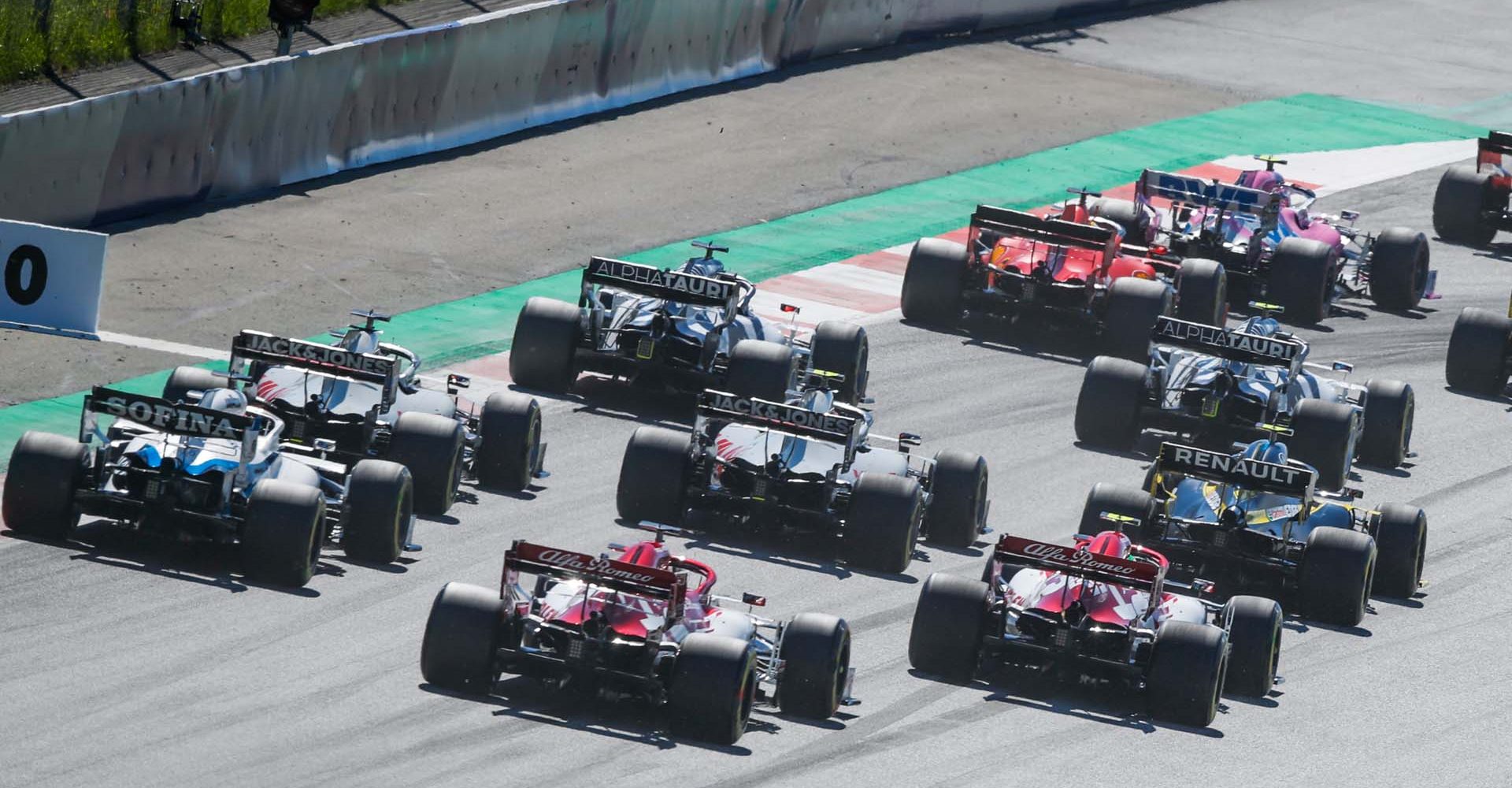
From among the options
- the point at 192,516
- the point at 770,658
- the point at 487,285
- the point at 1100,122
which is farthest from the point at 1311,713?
the point at 1100,122

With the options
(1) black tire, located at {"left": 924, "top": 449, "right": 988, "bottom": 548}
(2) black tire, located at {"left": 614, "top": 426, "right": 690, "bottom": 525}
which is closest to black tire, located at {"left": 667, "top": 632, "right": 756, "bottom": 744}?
(2) black tire, located at {"left": 614, "top": 426, "right": 690, "bottom": 525}

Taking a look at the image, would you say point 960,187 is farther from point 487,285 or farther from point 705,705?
point 705,705

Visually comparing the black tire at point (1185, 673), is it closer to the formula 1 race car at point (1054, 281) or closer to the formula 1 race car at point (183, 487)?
the formula 1 race car at point (183, 487)

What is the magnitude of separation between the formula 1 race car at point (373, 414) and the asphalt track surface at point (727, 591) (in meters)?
0.46

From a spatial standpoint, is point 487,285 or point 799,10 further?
point 799,10

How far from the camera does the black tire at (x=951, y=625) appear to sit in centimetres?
2255

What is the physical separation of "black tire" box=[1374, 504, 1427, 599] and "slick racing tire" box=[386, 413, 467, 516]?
935 centimetres

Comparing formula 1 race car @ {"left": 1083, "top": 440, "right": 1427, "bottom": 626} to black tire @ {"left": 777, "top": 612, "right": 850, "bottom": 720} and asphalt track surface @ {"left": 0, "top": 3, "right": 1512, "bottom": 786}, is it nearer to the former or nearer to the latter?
asphalt track surface @ {"left": 0, "top": 3, "right": 1512, "bottom": 786}

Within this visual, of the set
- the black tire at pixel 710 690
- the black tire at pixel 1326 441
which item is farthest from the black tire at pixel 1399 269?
the black tire at pixel 710 690

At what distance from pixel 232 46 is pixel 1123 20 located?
23615 millimetres

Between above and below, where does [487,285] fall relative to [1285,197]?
below

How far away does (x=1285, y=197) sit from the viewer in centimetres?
3897

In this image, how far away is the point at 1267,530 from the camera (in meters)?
26.0

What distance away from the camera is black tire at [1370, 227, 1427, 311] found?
39.0 m
